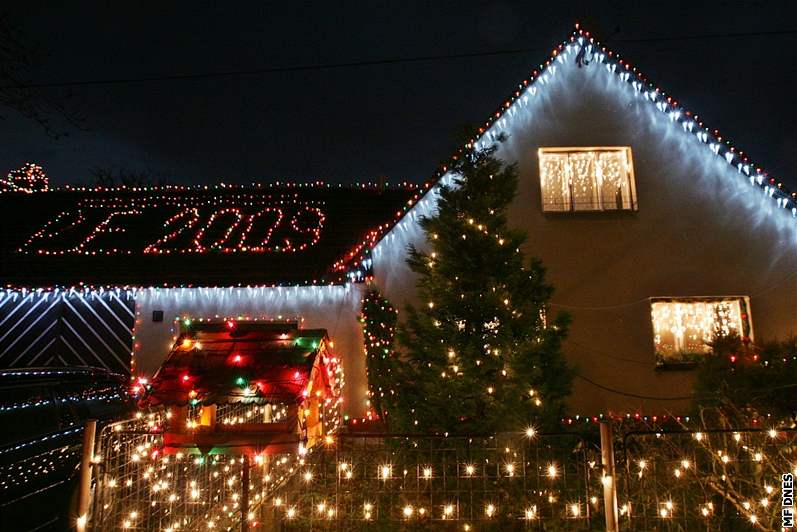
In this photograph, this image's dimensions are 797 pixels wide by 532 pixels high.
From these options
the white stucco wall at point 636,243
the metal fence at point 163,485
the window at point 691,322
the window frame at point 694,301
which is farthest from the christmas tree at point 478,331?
the window at point 691,322

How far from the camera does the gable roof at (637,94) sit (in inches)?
379

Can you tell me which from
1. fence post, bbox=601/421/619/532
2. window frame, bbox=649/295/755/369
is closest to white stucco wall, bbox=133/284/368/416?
window frame, bbox=649/295/755/369

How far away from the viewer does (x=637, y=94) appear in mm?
10258

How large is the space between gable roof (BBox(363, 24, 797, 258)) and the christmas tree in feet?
8.10

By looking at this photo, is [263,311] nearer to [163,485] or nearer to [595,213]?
[163,485]

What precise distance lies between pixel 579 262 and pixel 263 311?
6.10 meters

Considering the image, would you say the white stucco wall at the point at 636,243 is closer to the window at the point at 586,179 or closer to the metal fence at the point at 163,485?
the window at the point at 586,179

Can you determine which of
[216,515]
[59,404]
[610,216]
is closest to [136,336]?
[59,404]

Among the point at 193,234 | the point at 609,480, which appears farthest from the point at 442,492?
the point at 193,234

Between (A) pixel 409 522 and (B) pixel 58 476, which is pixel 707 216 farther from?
(B) pixel 58 476

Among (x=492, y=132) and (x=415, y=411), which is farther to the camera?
(x=492, y=132)

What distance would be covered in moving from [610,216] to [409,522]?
720cm

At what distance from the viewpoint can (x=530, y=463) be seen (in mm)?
5547

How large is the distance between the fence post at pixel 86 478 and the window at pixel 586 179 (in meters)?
8.35
